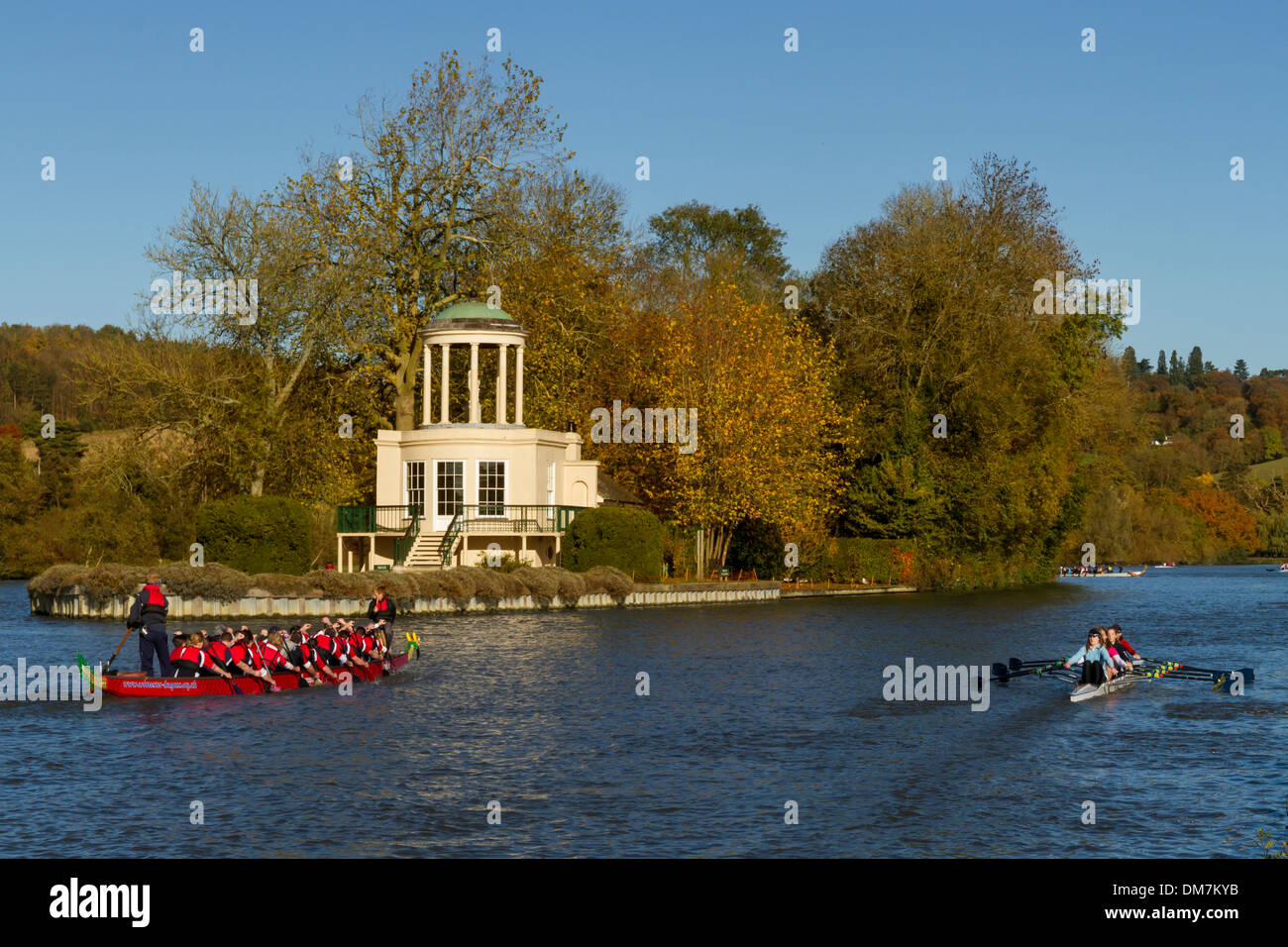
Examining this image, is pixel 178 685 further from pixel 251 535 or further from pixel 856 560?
pixel 856 560

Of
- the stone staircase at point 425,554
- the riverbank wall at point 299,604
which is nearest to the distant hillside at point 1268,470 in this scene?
the riverbank wall at point 299,604

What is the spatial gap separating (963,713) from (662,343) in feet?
124

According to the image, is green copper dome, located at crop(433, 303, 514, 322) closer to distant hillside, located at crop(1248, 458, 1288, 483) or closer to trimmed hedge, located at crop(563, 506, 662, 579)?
trimmed hedge, located at crop(563, 506, 662, 579)

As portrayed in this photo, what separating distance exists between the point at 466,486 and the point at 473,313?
7383 millimetres

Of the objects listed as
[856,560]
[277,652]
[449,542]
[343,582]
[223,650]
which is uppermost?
[449,542]

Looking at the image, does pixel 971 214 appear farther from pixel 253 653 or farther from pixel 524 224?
pixel 253 653

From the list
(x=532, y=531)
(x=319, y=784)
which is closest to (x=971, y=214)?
(x=532, y=531)

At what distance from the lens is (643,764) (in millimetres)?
21219

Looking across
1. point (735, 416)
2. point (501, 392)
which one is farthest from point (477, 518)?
point (735, 416)

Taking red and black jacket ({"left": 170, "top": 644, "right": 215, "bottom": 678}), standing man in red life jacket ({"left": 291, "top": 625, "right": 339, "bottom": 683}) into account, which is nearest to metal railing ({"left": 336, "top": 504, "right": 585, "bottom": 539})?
standing man in red life jacket ({"left": 291, "top": 625, "right": 339, "bottom": 683})

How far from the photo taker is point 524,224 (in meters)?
63.2

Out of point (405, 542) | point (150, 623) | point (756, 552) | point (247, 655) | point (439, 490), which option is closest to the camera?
point (247, 655)

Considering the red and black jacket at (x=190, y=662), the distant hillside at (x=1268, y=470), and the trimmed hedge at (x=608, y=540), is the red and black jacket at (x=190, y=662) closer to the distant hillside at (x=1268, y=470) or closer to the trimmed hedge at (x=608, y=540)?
the trimmed hedge at (x=608, y=540)

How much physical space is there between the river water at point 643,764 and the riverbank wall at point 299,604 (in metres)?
5.75
